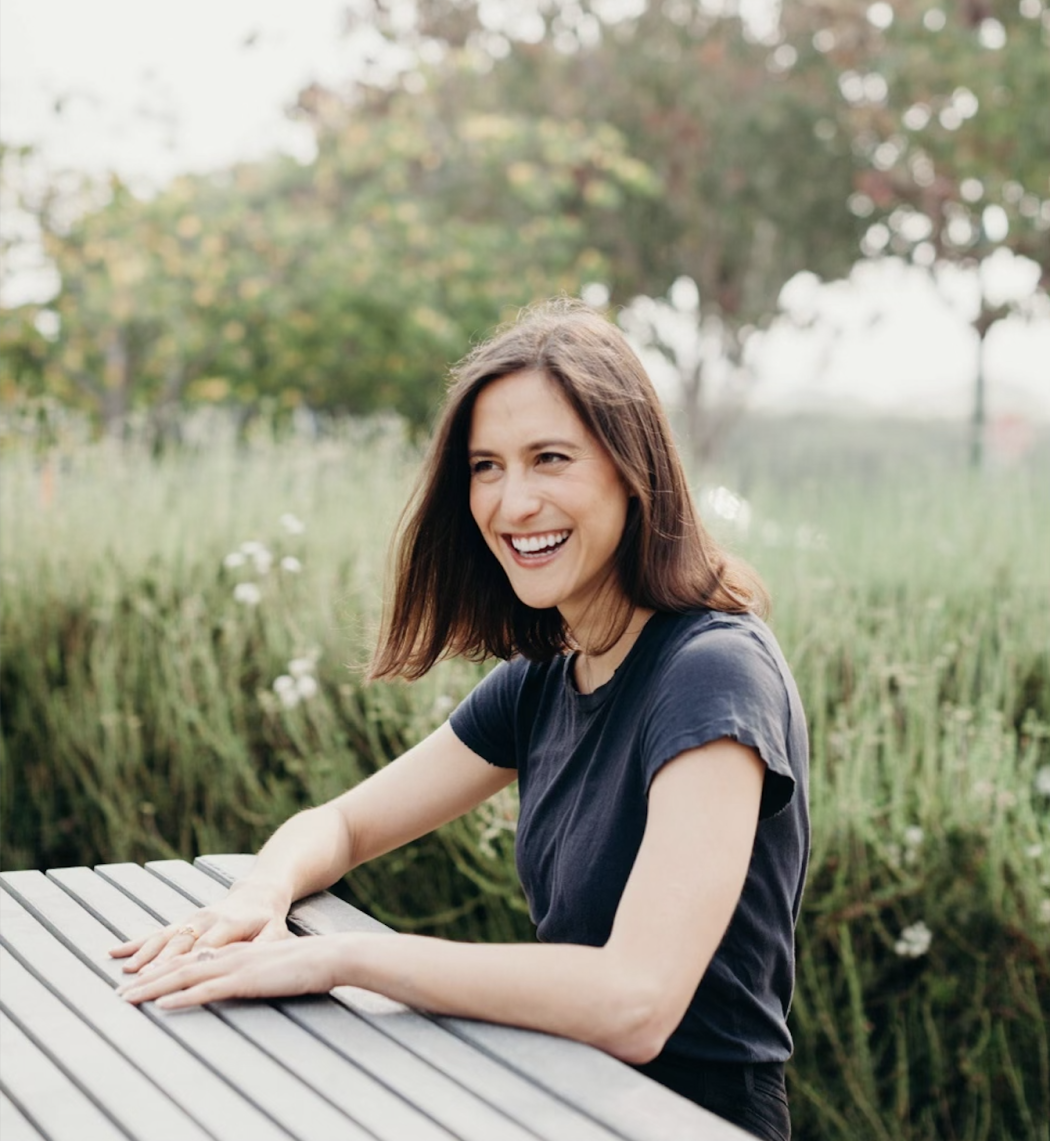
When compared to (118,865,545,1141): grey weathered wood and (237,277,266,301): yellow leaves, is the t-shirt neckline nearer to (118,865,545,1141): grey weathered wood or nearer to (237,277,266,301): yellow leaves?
(118,865,545,1141): grey weathered wood

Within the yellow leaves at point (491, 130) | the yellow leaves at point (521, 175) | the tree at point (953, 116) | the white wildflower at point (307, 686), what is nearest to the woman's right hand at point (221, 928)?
the white wildflower at point (307, 686)

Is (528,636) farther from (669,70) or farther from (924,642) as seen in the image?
(669,70)

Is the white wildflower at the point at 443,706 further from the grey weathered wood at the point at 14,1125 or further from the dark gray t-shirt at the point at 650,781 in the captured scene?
the grey weathered wood at the point at 14,1125

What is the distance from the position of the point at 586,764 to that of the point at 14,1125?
33.0 inches

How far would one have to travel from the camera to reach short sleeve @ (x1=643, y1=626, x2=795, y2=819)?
5.52ft

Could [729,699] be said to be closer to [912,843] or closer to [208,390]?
[912,843]

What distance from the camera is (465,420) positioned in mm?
2090

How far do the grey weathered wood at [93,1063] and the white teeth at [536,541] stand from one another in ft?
2.58

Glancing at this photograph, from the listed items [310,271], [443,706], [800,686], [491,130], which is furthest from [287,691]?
[491,130]

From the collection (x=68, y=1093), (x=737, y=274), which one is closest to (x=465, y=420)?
(x=68, y=1093)

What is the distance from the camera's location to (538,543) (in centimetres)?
205

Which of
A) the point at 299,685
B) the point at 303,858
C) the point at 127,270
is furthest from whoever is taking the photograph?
the point at 127,270

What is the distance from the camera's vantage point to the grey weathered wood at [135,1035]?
1.43 meters

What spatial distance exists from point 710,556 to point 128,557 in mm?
3347
